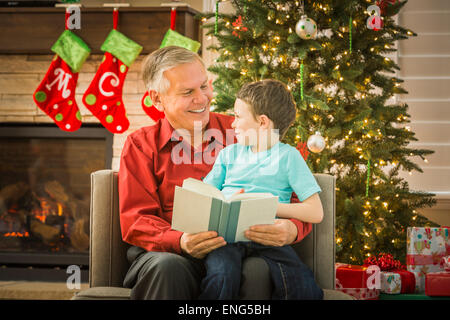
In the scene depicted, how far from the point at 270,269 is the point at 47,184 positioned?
2364 millimetres

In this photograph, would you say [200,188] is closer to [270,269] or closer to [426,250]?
[270,269]

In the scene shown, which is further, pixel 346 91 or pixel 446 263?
pixel 346 91

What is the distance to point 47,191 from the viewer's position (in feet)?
10.2

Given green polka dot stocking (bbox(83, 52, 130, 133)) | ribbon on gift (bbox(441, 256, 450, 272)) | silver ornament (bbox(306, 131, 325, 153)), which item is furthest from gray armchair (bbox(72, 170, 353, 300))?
green polka dot stocking (bbox(83, 52, 130, 133))

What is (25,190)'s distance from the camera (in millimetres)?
3129

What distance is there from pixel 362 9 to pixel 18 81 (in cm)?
216

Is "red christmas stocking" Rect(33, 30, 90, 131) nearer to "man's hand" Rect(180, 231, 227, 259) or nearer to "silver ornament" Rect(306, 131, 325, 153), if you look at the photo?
"silver ornament" Rect(306, 131, 325, 153)

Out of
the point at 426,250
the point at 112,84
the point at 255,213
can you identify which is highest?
the point at 112,84

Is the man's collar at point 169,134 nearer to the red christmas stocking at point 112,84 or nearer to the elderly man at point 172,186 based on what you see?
the elderly man at point 172,186

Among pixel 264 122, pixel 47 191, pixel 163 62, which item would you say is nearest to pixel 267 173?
pixel 264 122

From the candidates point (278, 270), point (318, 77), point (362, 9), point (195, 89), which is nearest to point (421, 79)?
point (362, 9)

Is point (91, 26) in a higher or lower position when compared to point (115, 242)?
higher
